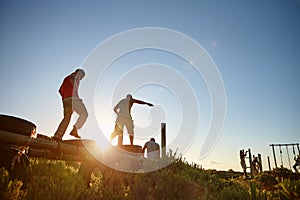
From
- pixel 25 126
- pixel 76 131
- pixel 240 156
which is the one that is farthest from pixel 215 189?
pixel 240 156

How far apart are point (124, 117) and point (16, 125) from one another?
16.7 ft

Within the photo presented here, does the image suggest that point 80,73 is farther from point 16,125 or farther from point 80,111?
point 16,125

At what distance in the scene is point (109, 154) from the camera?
18.5 ft

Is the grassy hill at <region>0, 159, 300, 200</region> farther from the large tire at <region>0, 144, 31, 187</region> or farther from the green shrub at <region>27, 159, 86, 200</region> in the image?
the large tire at <region>0, 144, 31, 187</region>

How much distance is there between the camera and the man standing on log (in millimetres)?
5833

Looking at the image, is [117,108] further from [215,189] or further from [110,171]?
[215,189]

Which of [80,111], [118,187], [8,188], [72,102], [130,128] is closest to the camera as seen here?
[8,188]

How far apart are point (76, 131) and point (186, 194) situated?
3024 millimetres

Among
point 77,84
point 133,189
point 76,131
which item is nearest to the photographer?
point 133,189

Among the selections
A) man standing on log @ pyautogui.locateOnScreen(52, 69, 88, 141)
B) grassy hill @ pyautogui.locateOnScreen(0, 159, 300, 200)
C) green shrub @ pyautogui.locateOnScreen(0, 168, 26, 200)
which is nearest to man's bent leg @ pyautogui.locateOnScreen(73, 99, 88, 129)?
man standing on log @ pyautogui.locateOnScreen(52, 69, 88, 141)

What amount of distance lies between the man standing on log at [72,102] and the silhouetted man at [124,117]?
Answer: 231 centimetres

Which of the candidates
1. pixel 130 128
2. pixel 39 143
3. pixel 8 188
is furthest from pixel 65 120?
pixel 130 128

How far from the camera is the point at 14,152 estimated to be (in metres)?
3.38

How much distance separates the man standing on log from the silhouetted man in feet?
7.57
